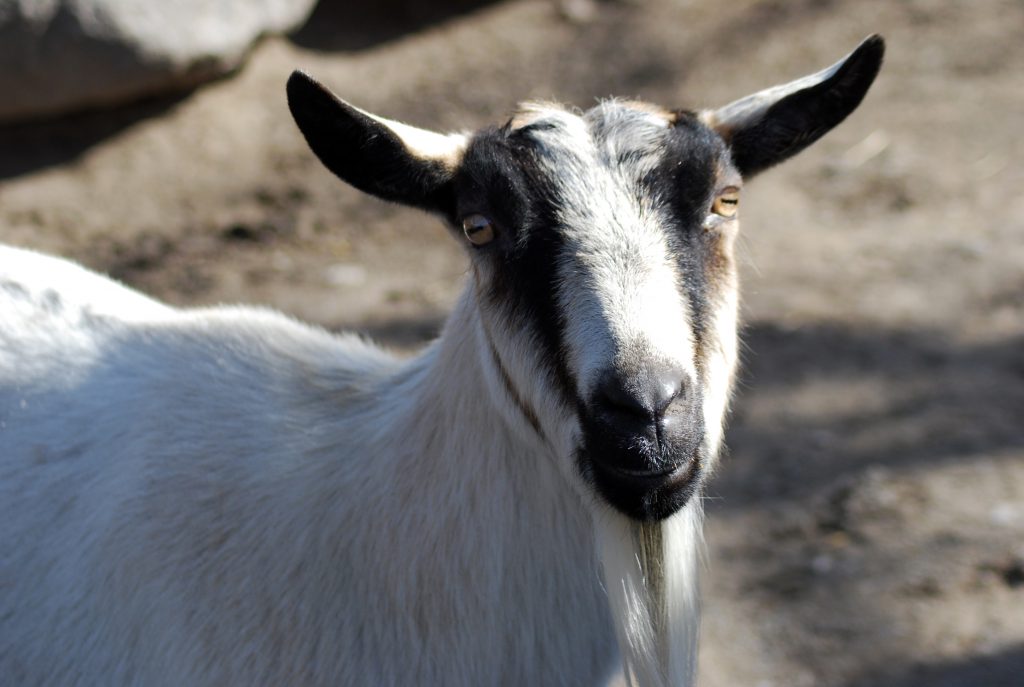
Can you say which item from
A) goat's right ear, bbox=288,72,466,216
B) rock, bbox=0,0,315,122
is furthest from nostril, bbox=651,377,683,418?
rock, bbox=0,0,315,122

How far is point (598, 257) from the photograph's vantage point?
7.40ft

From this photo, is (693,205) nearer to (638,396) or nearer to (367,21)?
(638,396)

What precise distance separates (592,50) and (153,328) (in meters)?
5.27

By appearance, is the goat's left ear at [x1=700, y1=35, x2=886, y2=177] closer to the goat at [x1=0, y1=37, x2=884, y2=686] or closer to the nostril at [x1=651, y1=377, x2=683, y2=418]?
the goat at [x1=0, y1=37, x2=884, y2=686]

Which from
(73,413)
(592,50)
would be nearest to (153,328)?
(73,413)

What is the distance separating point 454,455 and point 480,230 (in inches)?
20.6

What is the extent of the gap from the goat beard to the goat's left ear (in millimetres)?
865

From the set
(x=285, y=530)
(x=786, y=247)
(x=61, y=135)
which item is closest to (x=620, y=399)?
(x=285, y=530)

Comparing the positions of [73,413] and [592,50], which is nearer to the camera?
[73,413]

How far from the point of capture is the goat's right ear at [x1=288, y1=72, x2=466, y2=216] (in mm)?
2408

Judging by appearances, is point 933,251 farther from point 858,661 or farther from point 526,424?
point 526,424

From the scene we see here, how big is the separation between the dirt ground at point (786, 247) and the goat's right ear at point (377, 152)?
1563mm

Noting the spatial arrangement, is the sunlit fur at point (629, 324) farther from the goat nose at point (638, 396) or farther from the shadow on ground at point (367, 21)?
the shadow on ground at point (367, 21)

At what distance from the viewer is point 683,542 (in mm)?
2496
